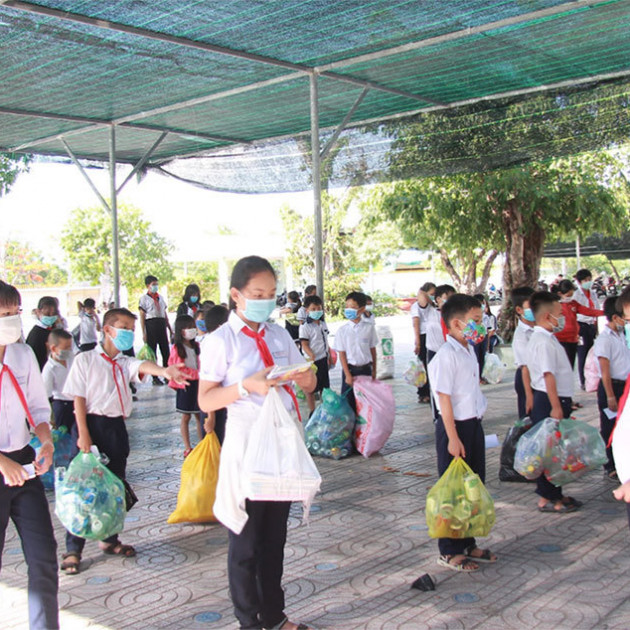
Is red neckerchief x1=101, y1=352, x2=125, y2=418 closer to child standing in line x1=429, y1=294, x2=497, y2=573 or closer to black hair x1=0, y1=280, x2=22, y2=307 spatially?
black hair x1=0, y1=280, x2=22, y2=307

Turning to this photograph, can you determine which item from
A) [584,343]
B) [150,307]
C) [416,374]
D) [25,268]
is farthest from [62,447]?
[25,268]

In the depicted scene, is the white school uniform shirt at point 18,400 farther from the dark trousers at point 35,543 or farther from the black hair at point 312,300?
the black hair at point 312,300

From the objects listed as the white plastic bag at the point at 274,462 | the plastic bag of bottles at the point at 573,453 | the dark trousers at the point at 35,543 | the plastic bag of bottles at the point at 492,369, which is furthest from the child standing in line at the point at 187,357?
the plastic bag of bottles at the point at 492,369

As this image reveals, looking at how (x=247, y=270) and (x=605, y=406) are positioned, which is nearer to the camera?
(x=247, y=270)

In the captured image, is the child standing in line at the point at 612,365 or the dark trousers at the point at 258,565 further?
the child standing in line at the point at 612,365

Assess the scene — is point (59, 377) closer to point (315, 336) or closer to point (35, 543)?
point (315, 336)

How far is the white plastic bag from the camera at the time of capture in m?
3.19

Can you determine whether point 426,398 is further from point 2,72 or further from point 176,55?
point 2,72

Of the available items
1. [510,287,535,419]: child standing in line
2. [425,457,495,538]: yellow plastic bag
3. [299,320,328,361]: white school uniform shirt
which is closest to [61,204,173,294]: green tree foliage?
[299,320,328,361]: white school uniform shirt

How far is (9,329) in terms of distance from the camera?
3275 millimetres

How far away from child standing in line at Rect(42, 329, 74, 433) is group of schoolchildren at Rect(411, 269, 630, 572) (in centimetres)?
299

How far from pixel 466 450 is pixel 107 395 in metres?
2.11

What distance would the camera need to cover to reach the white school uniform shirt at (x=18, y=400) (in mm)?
3271

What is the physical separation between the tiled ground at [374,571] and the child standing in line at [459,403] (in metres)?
0.13
